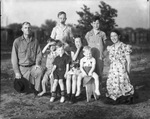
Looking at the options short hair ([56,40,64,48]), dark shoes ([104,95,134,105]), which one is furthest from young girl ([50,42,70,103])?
dark shoes ([104,95,134,105])

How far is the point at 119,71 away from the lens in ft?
19.9

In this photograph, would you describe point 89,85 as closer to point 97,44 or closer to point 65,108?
point 65,108

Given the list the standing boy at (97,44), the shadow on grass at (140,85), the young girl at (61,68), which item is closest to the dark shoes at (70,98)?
the young girl at (61,68)

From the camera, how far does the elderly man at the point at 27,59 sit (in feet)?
21.5

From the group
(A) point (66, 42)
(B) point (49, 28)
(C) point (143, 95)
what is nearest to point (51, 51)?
(A) point (66, 42)

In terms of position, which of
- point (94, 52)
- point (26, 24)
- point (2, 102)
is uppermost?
point (26, 24)

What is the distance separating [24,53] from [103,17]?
409 cm

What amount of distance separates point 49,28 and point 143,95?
14.9 m

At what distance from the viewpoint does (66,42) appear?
6551 mm

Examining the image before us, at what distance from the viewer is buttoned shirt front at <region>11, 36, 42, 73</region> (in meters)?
6.57

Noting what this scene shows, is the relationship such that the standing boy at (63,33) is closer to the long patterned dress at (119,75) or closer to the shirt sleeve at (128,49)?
the long patterned dress at (119,75)

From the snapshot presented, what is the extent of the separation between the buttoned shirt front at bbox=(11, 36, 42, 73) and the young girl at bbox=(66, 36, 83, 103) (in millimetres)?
856

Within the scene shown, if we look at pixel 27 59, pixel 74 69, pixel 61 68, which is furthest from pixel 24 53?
pixel 74 69

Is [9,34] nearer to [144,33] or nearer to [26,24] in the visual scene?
[144,33]
